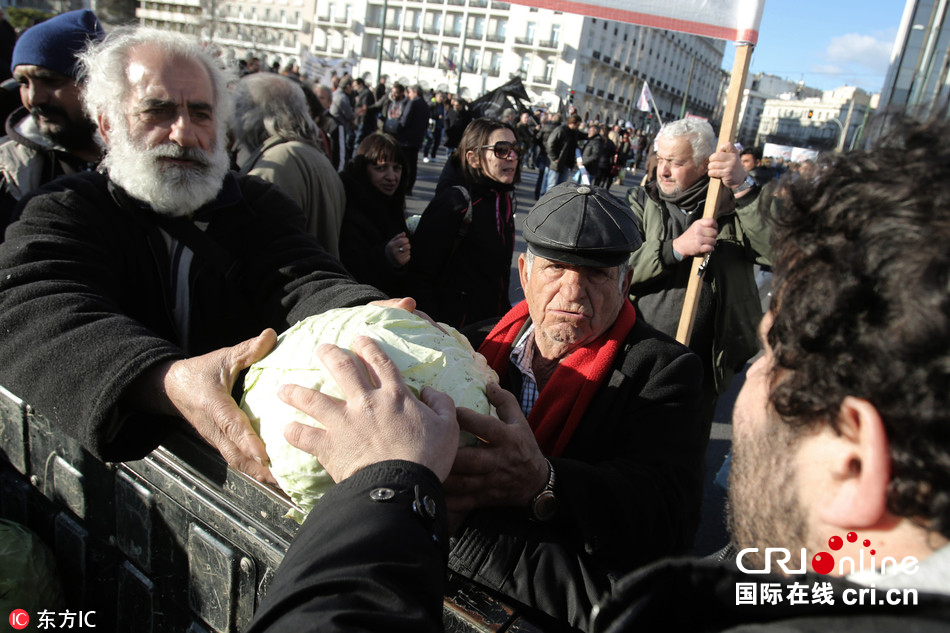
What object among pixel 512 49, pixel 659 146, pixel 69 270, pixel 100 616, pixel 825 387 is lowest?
pixel 100 616

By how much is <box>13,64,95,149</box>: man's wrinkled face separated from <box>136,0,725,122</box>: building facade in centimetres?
6558

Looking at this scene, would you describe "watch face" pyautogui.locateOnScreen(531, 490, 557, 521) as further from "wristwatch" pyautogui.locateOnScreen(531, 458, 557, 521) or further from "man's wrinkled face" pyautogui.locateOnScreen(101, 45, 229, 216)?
"man's wrinkled face" pyautogui.locateOnScreen(101, 45, 229, 216)

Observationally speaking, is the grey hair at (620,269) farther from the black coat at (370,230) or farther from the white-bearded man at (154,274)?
the black coat at (370,230)

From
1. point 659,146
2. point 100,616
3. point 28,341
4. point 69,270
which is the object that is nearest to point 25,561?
point 100,616

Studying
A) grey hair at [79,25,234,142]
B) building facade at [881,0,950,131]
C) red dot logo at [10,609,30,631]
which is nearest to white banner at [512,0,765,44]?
grey hair at [79,25,234,142]

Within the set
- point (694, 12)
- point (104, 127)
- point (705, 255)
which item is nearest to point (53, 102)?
point (104, 127)

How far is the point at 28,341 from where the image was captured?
1465 millimetres

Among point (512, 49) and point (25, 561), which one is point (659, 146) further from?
point (512, 49)

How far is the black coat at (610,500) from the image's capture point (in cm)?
133

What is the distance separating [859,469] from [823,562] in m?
0.16

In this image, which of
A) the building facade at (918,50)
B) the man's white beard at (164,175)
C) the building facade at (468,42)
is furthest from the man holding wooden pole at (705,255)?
the building facade at (468,42)

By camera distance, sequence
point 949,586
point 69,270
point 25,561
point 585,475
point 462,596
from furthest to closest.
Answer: point 25,561
point 69,270
point 585,475
point 462,596
point 949,586

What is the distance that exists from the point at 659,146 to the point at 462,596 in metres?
3.10

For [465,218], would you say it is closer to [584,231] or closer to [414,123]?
[584,231]
